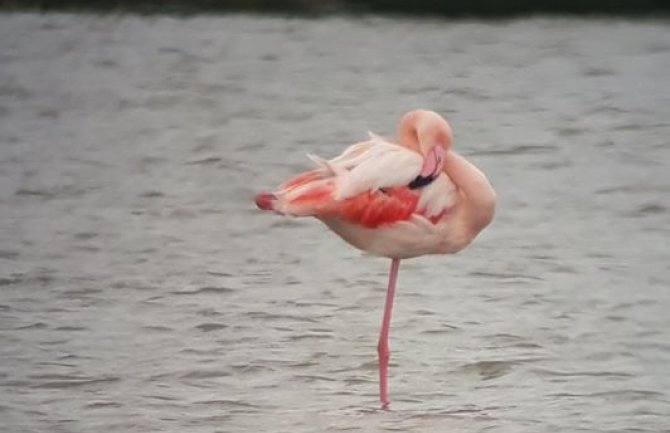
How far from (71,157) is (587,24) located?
4.02 meters

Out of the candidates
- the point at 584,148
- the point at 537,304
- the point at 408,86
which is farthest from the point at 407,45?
the point at 537,304

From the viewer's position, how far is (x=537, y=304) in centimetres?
639

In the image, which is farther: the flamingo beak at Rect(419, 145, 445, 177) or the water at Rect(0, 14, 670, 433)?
the water at Rect(0, 14, 670, 433)

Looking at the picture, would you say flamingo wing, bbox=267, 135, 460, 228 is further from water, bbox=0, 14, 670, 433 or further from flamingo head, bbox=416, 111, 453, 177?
water, bbox=0, 14, 670, 433

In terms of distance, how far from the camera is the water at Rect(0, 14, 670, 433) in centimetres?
552

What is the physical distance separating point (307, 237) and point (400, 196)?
6.73 ft

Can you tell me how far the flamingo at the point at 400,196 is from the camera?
5371 mm

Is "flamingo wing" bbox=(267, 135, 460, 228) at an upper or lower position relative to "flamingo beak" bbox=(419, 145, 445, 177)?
lower

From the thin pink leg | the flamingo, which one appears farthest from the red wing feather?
the thin pink leg

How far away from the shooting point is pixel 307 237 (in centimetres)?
743

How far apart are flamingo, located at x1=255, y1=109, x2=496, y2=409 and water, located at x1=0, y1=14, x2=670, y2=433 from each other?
1.54 ft

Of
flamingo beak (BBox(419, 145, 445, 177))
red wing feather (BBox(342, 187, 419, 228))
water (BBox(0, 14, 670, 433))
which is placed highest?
flamingo beak (BBox(419, 145, 445, 177))

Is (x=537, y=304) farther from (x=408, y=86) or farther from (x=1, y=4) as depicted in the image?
(x=1, y=4)

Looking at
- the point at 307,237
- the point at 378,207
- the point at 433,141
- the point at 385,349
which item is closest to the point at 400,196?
Result: the point at 378,207
